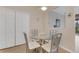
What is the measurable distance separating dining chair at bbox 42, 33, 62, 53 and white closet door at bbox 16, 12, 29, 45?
0.37 m

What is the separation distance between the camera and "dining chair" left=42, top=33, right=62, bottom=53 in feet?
4.58

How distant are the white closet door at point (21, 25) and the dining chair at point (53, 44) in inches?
14.6

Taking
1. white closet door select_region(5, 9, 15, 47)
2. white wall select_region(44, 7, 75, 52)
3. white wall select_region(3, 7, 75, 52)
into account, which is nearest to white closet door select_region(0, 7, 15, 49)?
white closet door select_region(5, 9, 15, 47)

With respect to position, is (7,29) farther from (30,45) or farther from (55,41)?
(55,41)

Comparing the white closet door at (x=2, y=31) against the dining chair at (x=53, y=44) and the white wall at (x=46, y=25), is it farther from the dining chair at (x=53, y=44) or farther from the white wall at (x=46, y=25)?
the dining chair at (x=53, y=44)

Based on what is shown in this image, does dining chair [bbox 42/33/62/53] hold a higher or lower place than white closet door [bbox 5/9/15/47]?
lower

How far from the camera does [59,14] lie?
1417 mm

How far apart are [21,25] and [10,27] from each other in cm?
16

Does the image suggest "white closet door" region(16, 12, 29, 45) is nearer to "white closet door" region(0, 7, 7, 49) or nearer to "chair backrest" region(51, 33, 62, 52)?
"white closet door" region(0, 7, 7, 49)

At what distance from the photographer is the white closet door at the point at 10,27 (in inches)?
53.1

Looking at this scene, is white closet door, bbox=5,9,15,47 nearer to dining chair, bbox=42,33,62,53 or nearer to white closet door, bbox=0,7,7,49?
white closet door, bbox=0,7,7,49
